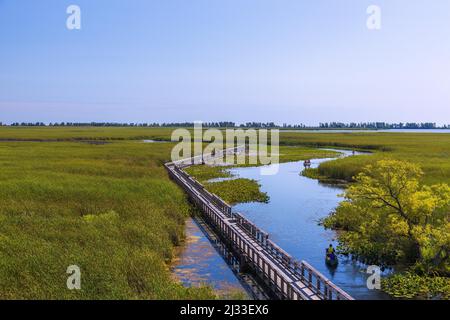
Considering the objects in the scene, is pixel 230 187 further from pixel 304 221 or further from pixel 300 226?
pixel 300 226

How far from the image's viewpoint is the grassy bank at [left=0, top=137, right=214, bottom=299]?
1522 centimetres

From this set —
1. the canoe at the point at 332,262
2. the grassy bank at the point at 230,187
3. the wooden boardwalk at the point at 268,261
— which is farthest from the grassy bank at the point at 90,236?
the canoe at the point at 332,262

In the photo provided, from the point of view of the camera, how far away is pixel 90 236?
66.8 feet

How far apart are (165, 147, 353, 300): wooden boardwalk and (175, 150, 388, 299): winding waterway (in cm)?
133

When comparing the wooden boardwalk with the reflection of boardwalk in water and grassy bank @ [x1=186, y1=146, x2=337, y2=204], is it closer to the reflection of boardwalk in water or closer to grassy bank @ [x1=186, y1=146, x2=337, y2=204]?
the reflection of boardwalk in water

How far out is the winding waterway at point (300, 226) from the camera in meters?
18.9

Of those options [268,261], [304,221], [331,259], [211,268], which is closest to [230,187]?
[304,221]

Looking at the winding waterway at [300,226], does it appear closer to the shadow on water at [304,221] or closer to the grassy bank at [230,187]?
the shadow on water at [304,221]

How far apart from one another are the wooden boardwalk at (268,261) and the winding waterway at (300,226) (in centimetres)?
133

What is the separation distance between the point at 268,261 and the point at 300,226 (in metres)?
10.9

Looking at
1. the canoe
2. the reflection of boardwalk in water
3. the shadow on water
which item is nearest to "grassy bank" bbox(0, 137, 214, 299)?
the reflection of boardwalk in water

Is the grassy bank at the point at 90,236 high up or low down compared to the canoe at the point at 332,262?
up
